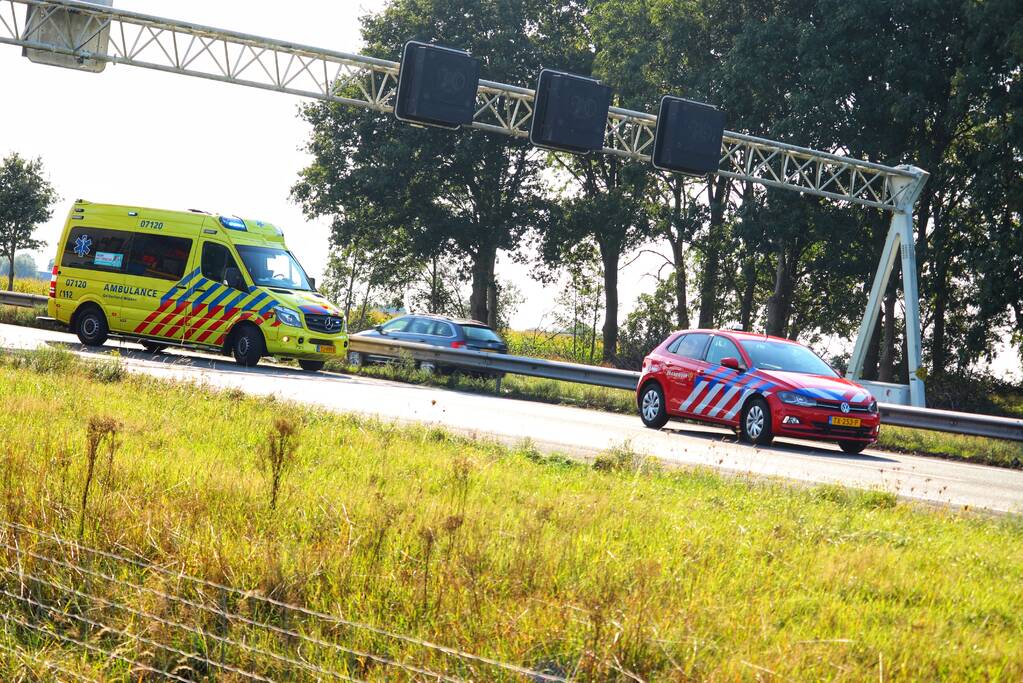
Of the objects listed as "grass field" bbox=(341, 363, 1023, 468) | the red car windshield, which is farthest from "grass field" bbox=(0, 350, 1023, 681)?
"grass field" bbox=(341, 363, 1023, 468)

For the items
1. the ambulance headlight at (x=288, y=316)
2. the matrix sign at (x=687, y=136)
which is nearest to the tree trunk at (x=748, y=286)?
the matrix sign at (x=687, y=136)

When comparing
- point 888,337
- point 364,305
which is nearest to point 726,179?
point 888,337

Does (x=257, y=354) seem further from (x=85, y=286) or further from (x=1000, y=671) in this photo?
(x=1000, y=671)

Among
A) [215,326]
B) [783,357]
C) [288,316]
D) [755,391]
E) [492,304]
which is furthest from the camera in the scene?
[492,304]

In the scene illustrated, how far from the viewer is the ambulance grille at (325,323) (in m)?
22.7

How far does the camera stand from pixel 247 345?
2245 centimetres

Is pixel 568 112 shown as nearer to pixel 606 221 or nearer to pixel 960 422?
pixel 960 422

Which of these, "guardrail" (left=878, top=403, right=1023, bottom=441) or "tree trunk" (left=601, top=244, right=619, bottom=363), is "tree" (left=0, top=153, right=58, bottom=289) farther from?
"guardrail" (left=878, top=403, right=1023, bottom=441)

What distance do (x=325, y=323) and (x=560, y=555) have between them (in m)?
17.7

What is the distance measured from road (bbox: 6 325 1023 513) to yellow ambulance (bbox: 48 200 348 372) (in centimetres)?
144

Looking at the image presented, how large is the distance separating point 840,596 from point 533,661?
194cm

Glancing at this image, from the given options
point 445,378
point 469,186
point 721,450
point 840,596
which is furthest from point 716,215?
point 840,596

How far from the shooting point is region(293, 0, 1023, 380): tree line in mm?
32312

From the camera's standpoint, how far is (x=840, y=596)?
571cm
